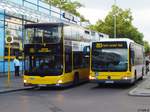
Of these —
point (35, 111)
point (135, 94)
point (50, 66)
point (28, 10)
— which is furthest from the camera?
point (28, 10)

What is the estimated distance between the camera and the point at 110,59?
81.8 ft

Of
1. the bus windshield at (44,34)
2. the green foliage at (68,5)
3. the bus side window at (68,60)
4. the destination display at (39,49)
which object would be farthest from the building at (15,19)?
the green foliage at (68,5)

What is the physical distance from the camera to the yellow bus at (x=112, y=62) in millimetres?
24703

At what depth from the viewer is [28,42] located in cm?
2481

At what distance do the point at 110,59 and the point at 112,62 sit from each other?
192 mm

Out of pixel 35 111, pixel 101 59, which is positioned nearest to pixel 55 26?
pixel 101 59

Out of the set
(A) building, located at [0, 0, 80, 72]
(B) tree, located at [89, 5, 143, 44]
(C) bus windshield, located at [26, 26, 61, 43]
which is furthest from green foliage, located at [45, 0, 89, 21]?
(C) bus windshield, located at [26, 26, 61, 43]

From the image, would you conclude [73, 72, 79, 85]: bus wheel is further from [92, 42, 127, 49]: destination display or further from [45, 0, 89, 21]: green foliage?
[45, 0, 89, 21]: green foliage

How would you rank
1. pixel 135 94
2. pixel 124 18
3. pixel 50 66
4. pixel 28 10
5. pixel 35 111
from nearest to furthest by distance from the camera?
pixel 35 111 < pixel 135 94 < pixel 50 66 < pixel 28 10 < pixel 124 18

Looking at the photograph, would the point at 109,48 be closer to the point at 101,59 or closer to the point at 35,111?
the point at 101,59

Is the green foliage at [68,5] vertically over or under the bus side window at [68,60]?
over

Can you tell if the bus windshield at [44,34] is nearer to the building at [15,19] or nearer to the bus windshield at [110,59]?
the bus windshield at [110,59]

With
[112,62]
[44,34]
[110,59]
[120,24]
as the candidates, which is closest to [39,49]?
[44,34]

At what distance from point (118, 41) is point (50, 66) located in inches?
157
